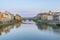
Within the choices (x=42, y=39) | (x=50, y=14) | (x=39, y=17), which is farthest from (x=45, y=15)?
(x=42, y=39)

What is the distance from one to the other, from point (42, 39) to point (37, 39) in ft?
0.39

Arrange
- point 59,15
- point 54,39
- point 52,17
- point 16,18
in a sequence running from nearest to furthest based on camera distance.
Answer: point 54,39
point 59,15
point 52,17
point 16,18

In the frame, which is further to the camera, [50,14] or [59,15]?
[50,14]

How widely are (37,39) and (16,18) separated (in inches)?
499

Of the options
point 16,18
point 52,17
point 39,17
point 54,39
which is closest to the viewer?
point 54,39

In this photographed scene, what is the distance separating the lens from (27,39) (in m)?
4.13

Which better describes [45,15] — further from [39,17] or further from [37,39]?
[37,39]

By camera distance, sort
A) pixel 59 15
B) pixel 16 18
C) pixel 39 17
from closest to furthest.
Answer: pixel 59 15 → pixel 16 18 → pixel 39 17

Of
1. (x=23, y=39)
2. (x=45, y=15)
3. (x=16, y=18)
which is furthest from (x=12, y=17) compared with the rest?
(x=23, y=39)

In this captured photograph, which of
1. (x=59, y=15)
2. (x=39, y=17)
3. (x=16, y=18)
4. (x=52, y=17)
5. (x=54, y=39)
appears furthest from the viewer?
(x=39, y=17)

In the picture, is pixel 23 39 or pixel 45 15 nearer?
pixel 23 39

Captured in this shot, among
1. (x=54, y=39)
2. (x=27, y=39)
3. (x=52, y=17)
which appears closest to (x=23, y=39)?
(x=27, y=39)

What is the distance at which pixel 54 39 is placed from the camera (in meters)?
4.08

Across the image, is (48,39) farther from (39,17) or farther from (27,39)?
(39,17)
